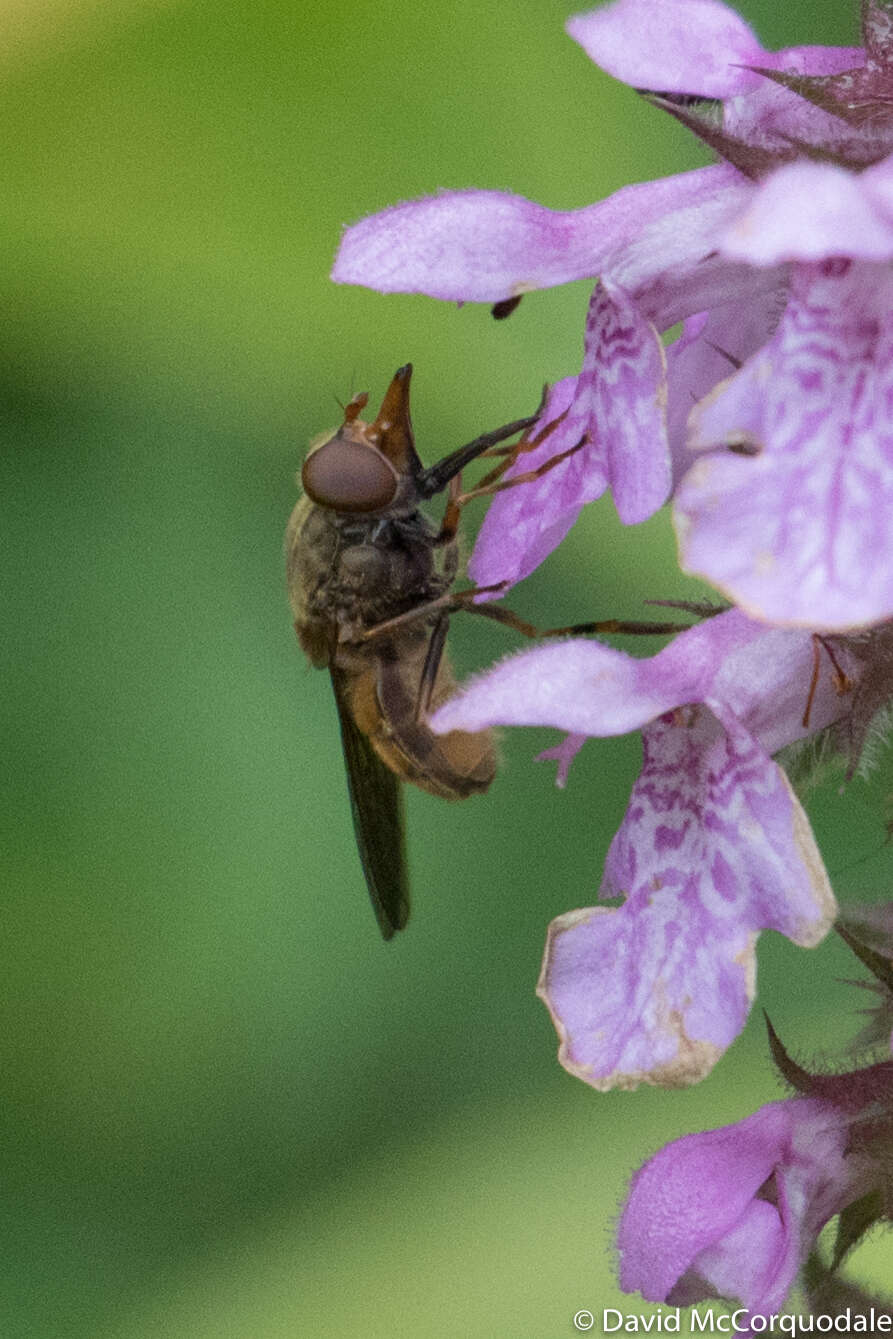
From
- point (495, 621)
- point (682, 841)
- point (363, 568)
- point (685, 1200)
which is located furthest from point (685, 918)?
point (363, 568)

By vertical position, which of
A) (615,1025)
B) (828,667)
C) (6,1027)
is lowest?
(6,1027)

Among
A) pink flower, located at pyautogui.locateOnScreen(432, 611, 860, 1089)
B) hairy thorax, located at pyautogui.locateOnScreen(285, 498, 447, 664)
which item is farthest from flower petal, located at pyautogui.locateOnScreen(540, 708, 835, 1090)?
hairy thorax, located at pyautogui.locateOnScreen(285, 498, 447, 664)

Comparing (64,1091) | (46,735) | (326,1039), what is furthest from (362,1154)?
(46,735)

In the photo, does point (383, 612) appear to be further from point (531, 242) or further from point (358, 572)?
point (531, 242)

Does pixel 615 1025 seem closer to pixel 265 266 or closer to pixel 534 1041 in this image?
pixel 534 1041

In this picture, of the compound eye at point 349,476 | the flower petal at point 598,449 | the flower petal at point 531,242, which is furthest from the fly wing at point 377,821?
the flower petal at point 531,242

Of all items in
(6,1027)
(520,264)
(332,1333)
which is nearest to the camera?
(520,264)
